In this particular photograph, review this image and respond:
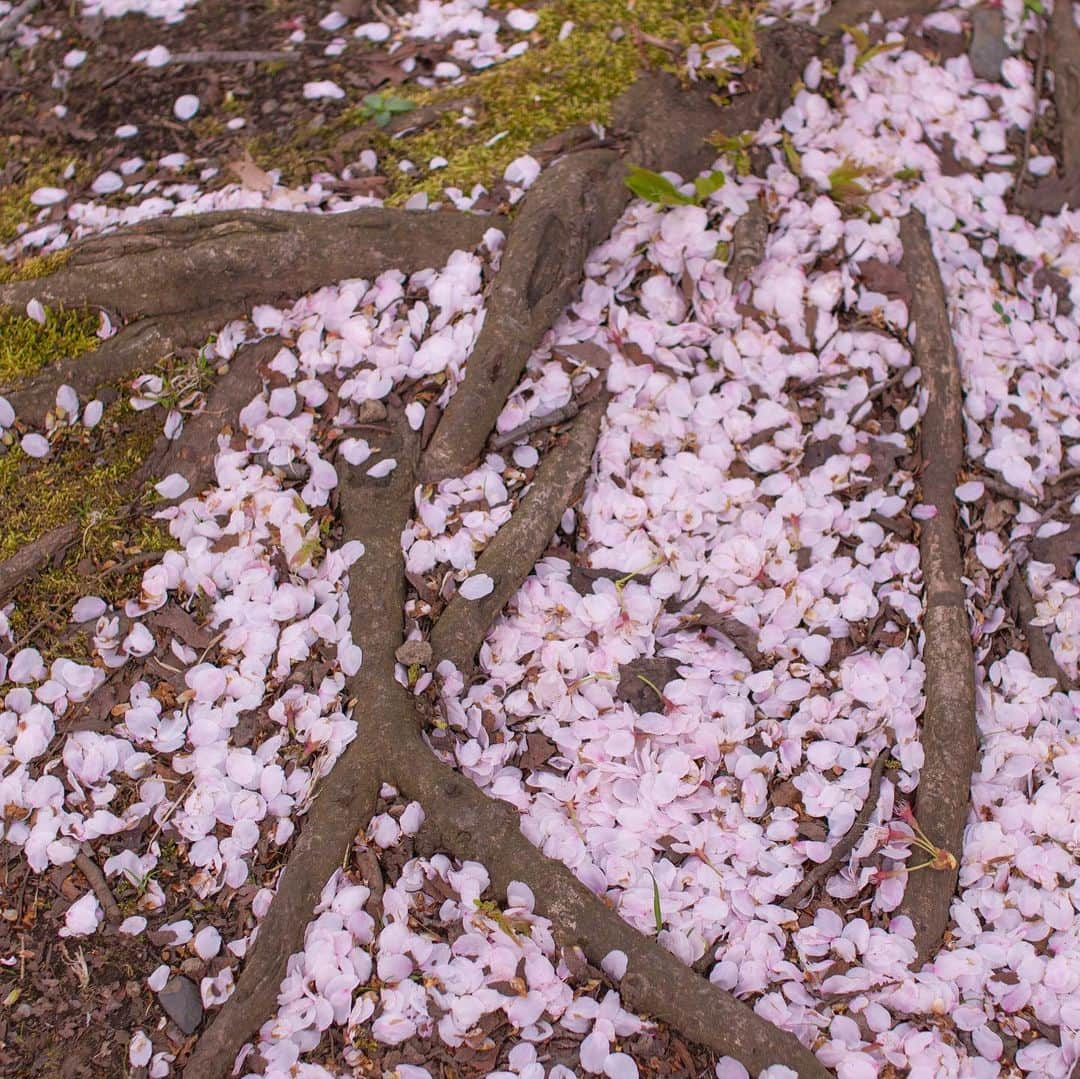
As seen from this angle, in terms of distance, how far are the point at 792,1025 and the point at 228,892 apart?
62.1 inches

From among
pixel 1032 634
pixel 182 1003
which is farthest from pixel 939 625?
pixel 182 1003

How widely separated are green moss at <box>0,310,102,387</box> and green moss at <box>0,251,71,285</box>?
192 mm

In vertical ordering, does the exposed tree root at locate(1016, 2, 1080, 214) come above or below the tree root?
below

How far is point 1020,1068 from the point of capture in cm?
265

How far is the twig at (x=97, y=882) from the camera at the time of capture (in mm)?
2766

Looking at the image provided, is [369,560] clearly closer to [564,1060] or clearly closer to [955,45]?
[564,1060]

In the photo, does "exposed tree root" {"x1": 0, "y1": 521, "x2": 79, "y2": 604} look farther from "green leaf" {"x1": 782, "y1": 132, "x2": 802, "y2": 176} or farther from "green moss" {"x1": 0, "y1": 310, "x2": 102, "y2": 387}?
"green leaf" {"x1": 782, "y1": 132, "x2": 802, "y2": 176}

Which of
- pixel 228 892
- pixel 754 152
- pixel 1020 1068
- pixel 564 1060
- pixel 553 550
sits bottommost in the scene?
pixel 1020 1068

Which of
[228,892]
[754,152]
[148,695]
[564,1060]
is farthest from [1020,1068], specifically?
[754,152]

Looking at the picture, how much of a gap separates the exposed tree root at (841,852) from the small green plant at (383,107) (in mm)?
3191

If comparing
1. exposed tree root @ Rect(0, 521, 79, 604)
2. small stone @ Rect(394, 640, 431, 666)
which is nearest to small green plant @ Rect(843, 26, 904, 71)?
small stone @ Rect(394, 640, 431, 666)

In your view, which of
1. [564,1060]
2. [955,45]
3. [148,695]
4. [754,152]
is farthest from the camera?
[955,45]

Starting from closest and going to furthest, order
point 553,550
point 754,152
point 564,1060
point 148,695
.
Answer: point 564,1060 < point 148,695 < point 553,550 < point 754,152

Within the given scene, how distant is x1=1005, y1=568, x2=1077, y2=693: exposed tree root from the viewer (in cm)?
325
